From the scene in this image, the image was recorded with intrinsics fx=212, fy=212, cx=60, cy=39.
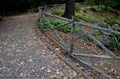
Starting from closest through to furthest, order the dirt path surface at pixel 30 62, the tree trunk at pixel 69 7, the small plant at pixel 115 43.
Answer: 1. the dirt path surface at pixel 30 62
2. the small plant at pixel 115 43
3. the tree trunk at pixel 69 7

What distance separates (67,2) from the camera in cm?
1445

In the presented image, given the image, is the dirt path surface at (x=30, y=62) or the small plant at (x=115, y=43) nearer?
the dirt path surface at (x=30, y=62)

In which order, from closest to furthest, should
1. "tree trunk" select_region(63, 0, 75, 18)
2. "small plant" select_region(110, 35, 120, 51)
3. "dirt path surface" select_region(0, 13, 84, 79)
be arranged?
"dirt path surface" select_region(0, 13, 84, 79) < "small plant" select_region(110, 35, 120, 51) < "tree trunk" select_region(63, 0, 75, 18)

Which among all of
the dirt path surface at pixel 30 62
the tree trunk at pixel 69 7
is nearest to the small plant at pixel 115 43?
the dirt path surface at pixel 30 62

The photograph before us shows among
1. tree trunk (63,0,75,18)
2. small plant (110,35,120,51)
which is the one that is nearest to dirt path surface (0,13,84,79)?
small plant (110,35,120,51)

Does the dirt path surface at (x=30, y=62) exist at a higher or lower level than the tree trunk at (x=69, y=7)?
lower

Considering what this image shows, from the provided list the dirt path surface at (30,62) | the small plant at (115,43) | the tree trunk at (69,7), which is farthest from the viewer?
the tree trunk at (69,7)

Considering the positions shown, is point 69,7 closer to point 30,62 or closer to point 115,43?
point 115,43

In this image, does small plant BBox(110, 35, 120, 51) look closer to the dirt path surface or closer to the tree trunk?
the dirt path surface

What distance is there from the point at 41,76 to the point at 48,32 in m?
4.56

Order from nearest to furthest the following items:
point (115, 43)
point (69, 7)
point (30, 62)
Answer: point (30, 62)
point (115, 43)
point (69, 7)

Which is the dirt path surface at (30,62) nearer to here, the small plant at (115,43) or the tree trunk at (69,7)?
the small plant at (115,43)

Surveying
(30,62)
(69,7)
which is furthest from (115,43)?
(30,62)

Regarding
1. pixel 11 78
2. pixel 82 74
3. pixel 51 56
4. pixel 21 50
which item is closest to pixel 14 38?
pixel 21 50
